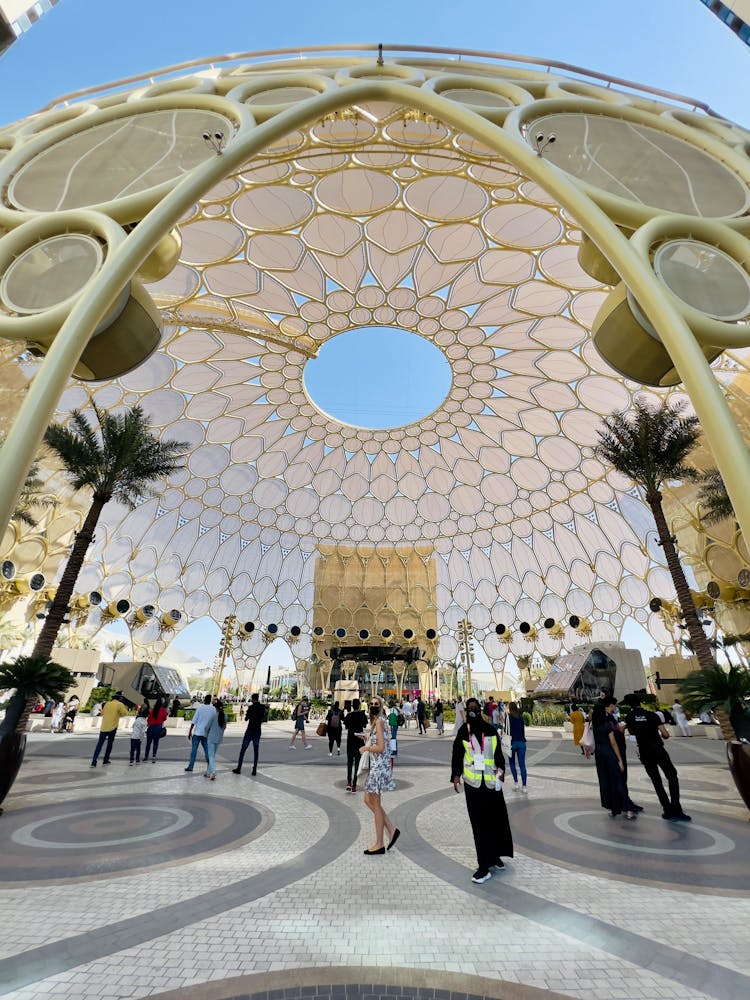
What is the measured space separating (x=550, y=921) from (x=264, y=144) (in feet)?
35.3

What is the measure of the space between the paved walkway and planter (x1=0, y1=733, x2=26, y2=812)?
464mm

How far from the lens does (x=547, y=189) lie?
680cm

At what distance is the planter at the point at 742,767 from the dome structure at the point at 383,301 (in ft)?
21.4

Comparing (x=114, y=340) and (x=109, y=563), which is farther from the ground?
(x=109, y=563)

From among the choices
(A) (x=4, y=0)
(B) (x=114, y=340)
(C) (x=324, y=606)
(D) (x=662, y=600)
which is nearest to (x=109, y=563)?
(C) (x=324, y=606)

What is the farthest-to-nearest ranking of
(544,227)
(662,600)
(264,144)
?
(662,600) → (544,227) → (264,144)

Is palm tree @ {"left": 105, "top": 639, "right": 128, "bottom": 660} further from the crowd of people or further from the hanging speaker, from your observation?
the crowd of people

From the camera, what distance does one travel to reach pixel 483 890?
490 centimetres

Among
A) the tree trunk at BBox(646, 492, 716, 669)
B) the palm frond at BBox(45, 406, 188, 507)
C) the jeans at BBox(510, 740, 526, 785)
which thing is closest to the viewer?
the jeans at BBox(510, 740, 526, 785)

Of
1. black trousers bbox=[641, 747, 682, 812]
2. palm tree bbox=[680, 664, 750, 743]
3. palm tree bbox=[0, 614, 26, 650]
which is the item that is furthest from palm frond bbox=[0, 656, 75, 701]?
palm tree bbox=[0, 614, 26, 650]

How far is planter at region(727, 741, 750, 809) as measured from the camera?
25.2 feet

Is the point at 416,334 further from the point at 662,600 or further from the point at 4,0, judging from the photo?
the point at 662,600

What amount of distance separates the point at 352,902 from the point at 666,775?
6.25m

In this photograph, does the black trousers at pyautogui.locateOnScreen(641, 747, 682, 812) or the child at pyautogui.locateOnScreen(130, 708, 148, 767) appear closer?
the black trousers at pyautogui.locateOnScreen(641, 747, 682, 812)
